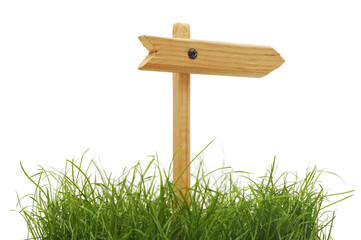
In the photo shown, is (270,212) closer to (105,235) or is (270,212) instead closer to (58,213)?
(105,235)

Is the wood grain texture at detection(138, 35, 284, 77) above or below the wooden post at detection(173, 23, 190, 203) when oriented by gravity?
above

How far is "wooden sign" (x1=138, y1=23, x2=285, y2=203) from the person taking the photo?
→ 1316mm

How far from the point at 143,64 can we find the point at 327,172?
63 cm

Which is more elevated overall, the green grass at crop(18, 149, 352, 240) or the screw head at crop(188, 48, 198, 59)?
the screw head at crop(188, 48, 198, 59)

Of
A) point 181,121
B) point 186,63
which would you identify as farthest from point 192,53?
point 181,121

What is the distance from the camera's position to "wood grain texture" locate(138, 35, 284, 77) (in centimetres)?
131

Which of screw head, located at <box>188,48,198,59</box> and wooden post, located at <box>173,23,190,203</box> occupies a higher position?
screw head, located at <box>188,48,198,59</box>

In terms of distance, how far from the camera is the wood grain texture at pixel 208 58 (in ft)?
4.28

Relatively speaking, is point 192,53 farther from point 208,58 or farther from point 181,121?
point 181,121

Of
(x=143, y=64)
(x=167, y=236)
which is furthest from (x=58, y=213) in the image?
(x=143, y=64)

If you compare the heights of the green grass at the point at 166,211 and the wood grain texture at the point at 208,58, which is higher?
the wood grain texture at the point at 208,58

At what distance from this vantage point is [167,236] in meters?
1.15

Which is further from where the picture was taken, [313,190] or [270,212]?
[313,190]

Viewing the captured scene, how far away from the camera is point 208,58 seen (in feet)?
4.52
